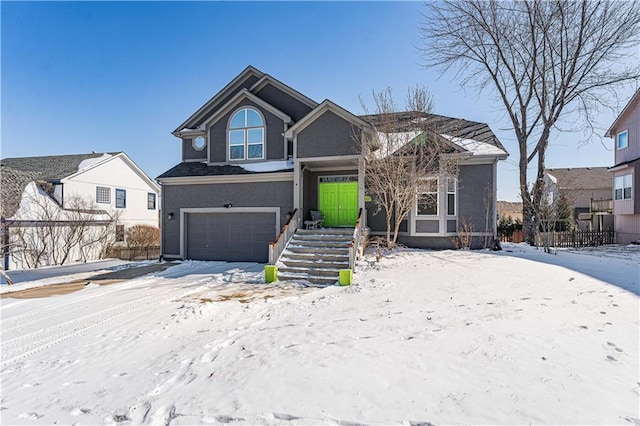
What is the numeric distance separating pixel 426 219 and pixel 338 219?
4026mm

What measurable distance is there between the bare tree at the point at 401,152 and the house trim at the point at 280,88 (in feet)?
7.99

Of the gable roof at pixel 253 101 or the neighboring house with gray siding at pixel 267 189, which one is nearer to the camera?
the neighboring house with gray siding at pixel 267 189

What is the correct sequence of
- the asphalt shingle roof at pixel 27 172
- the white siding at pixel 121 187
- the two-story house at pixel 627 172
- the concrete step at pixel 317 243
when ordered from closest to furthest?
the concrete step at pixel 317 243, the asphalt shingle roof at pixel 27 172, the two-story house at pixel 627 172, the white siding at pixel 121 187

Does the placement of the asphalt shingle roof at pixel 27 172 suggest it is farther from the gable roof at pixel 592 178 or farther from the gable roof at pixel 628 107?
the gable roof at pixel 592 178

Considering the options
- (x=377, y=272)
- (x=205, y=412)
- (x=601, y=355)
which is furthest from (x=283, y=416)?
(x=377, y=272)

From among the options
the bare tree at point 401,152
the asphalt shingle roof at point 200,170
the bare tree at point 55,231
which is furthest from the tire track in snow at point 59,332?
the bare tree at point 55,231

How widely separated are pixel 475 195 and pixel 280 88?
1030 centimetres

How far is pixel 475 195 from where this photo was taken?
45.2 ft

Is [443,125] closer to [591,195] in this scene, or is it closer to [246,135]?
[246,135]

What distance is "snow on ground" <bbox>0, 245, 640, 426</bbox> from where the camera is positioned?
315 cm

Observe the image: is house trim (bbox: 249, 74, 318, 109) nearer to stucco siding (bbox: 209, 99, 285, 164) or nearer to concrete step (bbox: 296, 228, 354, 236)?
stucco siding (bbox: 209, 99, 285, 164)

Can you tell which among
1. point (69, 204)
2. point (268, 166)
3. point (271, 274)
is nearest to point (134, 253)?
point (69, 204)

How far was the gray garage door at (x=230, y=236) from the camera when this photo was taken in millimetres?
13562

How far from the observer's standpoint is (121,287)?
9.41 m
